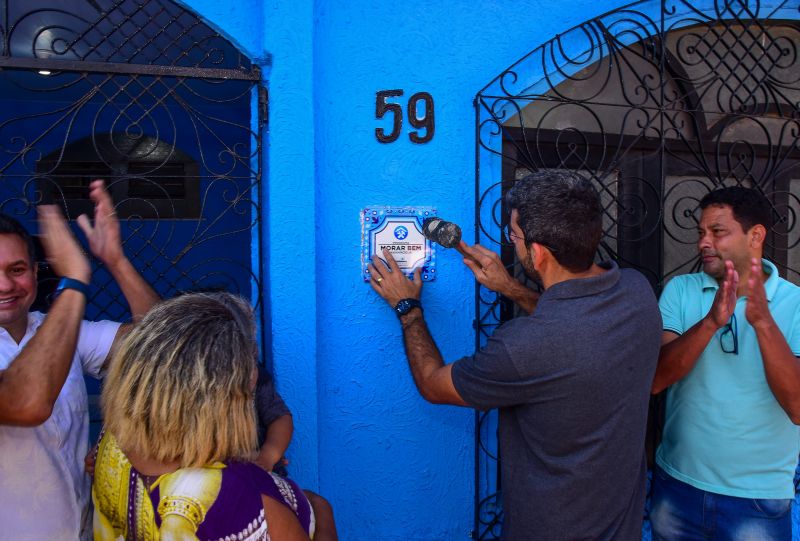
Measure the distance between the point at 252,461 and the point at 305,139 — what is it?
130cm

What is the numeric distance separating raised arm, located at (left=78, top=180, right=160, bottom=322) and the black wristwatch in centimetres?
86

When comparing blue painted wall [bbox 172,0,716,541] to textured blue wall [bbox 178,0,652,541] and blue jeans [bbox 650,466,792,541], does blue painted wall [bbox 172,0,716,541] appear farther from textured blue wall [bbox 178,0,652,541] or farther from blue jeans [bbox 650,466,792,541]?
Result: blue jeans [bbox 650,466,792,541]

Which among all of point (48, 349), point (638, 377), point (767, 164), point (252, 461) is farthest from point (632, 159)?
point (48, 349)

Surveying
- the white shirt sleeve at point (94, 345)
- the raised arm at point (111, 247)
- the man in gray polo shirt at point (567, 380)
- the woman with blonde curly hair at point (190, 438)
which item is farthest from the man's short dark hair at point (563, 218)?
the white shirt sleeve at point (94, 345)

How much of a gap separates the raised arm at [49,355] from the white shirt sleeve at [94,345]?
1.51 feet

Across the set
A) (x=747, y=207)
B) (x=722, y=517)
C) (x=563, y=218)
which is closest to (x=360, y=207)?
(x=563, y=218)

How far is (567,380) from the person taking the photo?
1.64 meters

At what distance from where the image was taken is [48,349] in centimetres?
139

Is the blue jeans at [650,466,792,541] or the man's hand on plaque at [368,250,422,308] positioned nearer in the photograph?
the blue jeans at [650,466,792,541]

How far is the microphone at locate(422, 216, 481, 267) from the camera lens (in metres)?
2.23

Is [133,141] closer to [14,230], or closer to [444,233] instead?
[14,230]

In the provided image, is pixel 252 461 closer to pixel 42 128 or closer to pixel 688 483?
pixel 688 483

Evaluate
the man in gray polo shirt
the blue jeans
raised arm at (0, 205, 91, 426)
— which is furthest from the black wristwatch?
the blue jeans

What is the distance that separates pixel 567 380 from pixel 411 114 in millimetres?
1286
